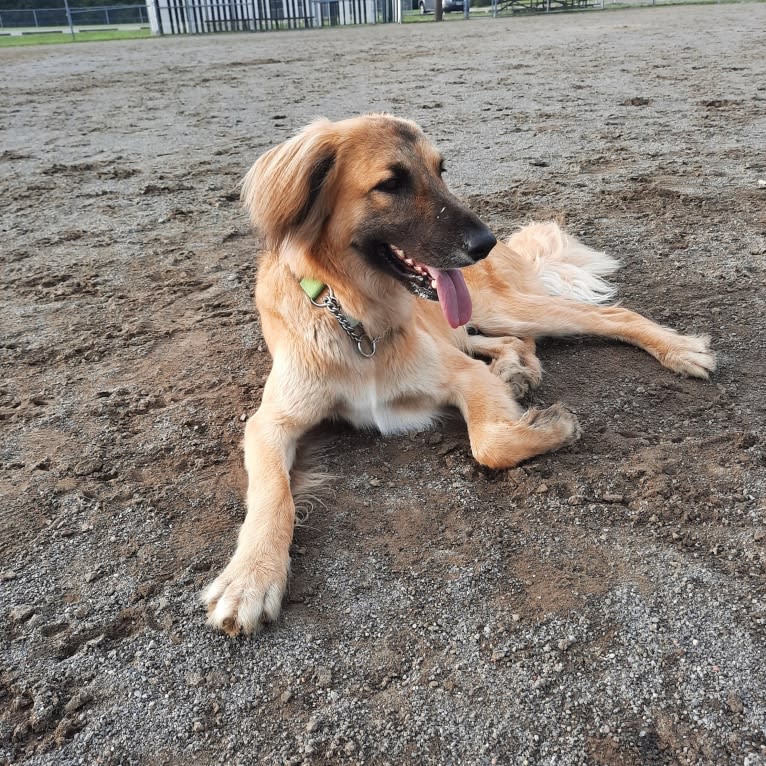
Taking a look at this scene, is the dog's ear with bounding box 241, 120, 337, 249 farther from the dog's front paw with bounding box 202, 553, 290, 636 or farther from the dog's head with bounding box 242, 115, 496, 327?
the dog's front paw with bounding box 202, 553, 290, 636

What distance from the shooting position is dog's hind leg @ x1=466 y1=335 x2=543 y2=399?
347cm

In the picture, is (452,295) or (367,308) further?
(367,308)

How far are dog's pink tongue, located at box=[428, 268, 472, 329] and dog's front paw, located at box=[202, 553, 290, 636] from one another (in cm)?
124

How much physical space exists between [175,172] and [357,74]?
780 centimetres

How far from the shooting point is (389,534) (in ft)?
8.50

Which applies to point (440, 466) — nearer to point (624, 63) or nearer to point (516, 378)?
point (516, 378)

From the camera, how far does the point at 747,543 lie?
A: 2352 millimetres

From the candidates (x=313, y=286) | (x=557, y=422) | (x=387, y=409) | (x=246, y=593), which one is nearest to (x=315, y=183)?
(x=313, y=286)

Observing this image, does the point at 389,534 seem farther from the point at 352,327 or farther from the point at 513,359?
the point at 513,359

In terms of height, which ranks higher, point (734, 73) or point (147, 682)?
point (734, 73)

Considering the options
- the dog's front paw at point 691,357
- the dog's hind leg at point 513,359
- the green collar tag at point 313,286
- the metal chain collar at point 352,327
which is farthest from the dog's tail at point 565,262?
the green collar tag at point 313,286

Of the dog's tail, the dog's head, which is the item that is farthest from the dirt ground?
the dog's head

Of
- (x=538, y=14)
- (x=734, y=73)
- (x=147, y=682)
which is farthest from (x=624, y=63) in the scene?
(x=538, y=14)

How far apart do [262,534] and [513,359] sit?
1731 millimetres
